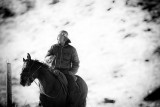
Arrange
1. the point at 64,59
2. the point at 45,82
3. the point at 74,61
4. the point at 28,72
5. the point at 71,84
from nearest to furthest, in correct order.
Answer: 1. the point at 28,72
2. the point at 45,82
3. the point at 71,84
4. the point at 64,59
5. the point at 74,61

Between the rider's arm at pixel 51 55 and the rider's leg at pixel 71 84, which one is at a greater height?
the rider's arm at pixel 51 55

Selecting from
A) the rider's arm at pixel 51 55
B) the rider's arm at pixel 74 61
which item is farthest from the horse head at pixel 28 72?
the rider's arm at pixel 74 61

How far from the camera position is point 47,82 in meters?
5.09

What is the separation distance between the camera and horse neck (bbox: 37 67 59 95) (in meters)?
5.06

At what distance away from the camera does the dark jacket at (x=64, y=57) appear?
231 inches

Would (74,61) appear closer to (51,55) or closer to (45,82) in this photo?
(51,55)

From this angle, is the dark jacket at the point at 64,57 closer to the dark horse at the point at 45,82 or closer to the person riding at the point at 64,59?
the person riding at the point at 64,59

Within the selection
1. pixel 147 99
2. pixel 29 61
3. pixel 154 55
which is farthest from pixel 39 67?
pixel 154 55

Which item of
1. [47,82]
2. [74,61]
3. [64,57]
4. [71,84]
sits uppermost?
[64,57]

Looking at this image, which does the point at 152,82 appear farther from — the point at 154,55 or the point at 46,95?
the point at 46,95

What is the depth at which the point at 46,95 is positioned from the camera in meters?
5.07

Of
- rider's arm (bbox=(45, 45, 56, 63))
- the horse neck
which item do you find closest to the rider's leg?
the horse neck

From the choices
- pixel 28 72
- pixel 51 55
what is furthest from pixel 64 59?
pixel 28 72

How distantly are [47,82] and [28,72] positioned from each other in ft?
1.82
